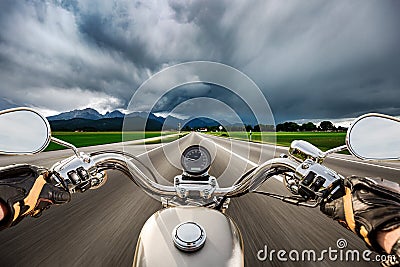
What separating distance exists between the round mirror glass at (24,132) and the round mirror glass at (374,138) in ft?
4.59

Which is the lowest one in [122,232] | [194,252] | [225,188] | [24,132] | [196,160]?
[122,232]

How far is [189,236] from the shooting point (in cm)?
90

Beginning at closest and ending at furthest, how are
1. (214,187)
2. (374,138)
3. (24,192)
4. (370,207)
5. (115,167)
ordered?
(370,207)
(24,192)
(374,138)
(214,187)
(115,167)

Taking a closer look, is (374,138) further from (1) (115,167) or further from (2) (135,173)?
(1) (115,167)

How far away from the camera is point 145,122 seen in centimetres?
196

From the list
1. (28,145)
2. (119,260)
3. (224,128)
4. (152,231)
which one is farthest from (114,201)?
(152,231)

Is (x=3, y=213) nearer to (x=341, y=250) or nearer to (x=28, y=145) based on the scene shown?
(x=28, y=145)

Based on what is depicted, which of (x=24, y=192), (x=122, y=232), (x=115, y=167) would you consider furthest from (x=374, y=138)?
(x=122, y=232)

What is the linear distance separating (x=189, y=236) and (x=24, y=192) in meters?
0.67

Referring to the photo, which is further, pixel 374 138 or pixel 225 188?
pixel 225 188

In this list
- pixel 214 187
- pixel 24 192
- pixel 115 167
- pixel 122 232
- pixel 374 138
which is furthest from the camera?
pixel 122 232

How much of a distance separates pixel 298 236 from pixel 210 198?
1.83 meters

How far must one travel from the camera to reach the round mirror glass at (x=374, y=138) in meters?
1.07

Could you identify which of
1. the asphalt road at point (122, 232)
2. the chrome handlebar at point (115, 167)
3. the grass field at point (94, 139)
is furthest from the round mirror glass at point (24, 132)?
the asphalt road at point (122, 232)
